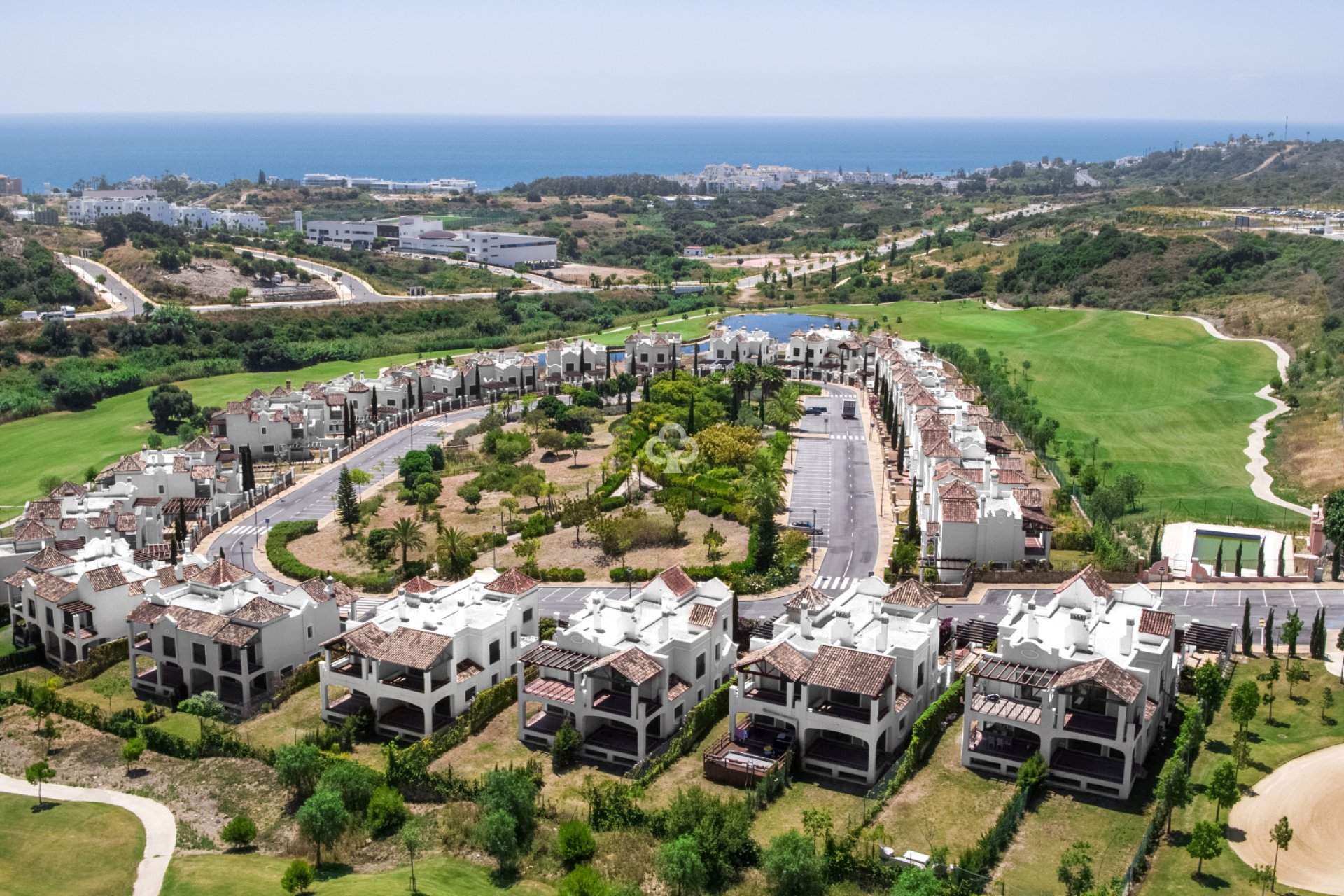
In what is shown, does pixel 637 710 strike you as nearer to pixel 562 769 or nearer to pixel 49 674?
pixel 562 769

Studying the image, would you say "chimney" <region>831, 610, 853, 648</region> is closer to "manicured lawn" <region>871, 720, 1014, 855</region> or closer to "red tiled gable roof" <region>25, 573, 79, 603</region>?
"manicured lawn" <region>871, 720, 1014, 855</region>

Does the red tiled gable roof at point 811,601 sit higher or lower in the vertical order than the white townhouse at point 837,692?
higher

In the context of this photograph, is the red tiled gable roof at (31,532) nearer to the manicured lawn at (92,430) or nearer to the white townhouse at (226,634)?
the white townhouse at (226,634)

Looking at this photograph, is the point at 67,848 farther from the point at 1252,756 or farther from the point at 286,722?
the point at 1252,756

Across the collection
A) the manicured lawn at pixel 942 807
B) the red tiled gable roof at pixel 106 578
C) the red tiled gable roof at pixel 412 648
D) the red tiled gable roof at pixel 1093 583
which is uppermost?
the red tiled gable roof at pixel 1093 583

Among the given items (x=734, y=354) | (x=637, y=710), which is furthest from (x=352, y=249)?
A: (x=637, y=710)

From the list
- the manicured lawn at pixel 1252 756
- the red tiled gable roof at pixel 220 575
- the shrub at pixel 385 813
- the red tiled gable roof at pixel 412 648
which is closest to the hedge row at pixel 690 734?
the shrub at pixel 385 813
